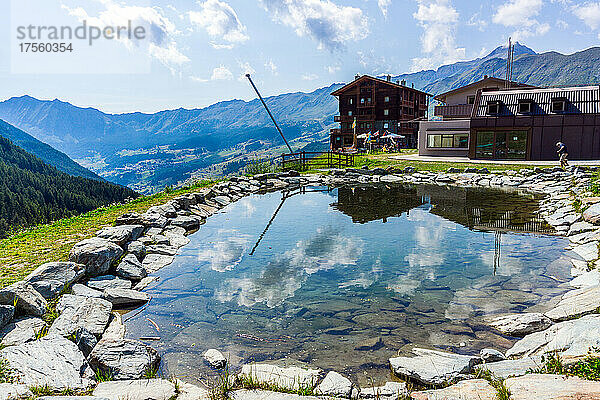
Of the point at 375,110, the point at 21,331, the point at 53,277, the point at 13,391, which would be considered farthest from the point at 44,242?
the point at 375,110

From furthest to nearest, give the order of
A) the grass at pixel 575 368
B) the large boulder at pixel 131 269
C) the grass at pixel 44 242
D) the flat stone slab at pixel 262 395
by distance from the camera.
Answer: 1. the large boulder at pixel 131 269
2. the grass at pixel 44 242
3. the flat stone slab at pixel 262 395
4. the grass at pixel 575 368

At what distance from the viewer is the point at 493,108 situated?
3834 centimetres

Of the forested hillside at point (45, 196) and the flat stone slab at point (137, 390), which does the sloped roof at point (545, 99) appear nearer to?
the flat stone slab at point (137, 390)

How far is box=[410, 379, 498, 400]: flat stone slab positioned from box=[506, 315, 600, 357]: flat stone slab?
1.26m

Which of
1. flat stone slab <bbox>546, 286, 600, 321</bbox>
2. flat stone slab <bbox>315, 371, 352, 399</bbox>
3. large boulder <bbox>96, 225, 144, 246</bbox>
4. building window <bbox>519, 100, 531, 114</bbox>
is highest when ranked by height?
building window <bbox>519, 100, 531, 114</bbox>

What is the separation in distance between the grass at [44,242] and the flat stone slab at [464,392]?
7.98m

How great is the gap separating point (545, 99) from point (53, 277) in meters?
42.7

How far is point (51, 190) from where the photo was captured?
65.4m

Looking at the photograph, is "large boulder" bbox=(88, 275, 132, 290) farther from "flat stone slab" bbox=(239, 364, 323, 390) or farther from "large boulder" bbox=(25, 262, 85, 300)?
"flat stone slab" bbox=(239, 364, 323, 390)

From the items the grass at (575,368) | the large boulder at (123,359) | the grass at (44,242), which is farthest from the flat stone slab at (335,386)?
the grass at (44,242)

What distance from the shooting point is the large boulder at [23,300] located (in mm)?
6356

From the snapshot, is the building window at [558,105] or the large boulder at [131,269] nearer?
the large boulder at [131,269]

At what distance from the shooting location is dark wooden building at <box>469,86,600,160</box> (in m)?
35.0

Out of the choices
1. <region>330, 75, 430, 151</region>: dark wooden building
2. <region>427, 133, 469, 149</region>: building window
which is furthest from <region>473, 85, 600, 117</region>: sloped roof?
<region>330, 75, 430, 151</region>: dark wooden building
